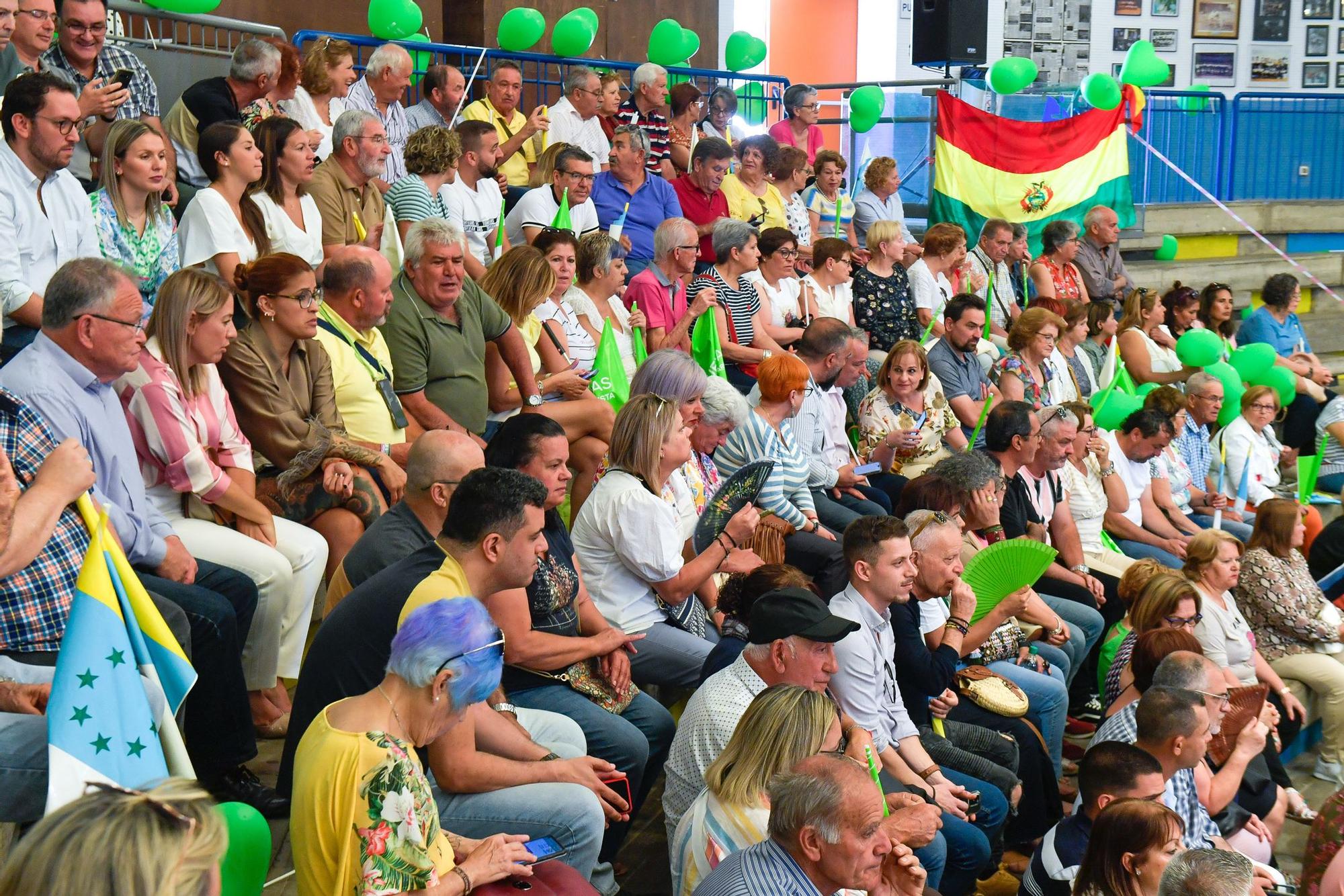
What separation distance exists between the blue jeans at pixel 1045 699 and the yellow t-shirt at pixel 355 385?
2307 mm

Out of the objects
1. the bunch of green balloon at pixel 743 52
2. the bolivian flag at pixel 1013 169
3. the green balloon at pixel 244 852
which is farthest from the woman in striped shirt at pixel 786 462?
the bunch of green balloon at pixel 743 52

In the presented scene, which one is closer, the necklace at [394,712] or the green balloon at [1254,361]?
the necklace at [394,712]

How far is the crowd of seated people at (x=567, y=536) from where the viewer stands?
3043 millimetres

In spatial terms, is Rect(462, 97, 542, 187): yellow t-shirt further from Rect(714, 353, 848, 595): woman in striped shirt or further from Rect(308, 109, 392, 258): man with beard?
Rect(714, 353, 848, 595): woman in striped shirt

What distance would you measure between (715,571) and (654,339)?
219cm

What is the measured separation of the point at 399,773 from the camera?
8.53 ft

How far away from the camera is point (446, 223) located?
16.9ft

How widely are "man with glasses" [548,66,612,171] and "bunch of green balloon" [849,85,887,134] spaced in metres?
2.83

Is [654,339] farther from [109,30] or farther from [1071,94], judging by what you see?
[1071,94]

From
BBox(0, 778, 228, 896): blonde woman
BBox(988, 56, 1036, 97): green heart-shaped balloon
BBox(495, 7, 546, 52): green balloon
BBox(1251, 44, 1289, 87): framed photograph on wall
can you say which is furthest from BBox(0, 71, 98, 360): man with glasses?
BBox(1251, 44, 1289, 87): framed photograph on wall

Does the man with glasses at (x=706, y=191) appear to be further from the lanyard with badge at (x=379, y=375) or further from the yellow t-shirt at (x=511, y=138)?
the lanyard with badge at (x=379, y=375)

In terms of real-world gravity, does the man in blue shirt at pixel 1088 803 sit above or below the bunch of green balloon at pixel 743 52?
below

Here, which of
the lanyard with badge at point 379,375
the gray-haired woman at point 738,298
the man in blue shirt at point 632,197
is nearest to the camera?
the lanyard with badge at point 379,375

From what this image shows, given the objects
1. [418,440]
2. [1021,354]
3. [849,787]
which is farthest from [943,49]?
[849,787]
